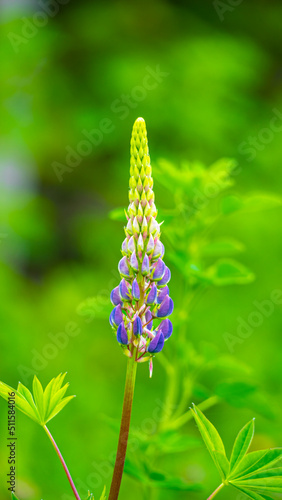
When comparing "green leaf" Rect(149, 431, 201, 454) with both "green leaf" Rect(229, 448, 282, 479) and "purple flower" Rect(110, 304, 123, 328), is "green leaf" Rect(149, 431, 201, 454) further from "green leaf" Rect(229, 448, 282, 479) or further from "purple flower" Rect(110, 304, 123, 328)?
"purple flower" Rect(110, 304, 123, 328)

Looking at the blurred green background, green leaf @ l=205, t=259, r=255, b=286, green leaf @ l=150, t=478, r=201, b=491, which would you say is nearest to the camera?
green leaf @ l=150, t=478, r=201, b=491

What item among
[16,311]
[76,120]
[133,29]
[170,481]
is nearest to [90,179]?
[76,120]

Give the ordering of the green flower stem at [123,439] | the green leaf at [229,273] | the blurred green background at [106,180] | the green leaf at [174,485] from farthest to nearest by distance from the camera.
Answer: the blurred green background at [106,180] → the green leaf at [229,273] → the green leaf at [174,485] → the green flower stem at [123,439]

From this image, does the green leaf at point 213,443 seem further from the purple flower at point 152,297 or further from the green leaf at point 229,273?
the green leaf at point 229,273

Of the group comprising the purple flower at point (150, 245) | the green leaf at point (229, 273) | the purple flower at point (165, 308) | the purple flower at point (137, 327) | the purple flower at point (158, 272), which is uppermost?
the green leaf at point (229, 273)

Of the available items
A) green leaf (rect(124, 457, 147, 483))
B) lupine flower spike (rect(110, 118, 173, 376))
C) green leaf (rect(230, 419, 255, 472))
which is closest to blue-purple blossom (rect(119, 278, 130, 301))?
lupine flower spike (rect(110, 118, 173, 376))

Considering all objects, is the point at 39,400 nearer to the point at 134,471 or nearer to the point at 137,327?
the point at 137,327

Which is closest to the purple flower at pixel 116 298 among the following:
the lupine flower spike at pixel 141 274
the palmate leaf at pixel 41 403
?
the lupine flower spike at pixel 141 274
